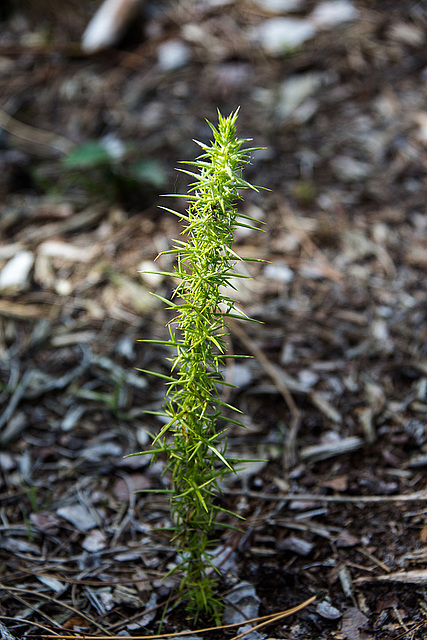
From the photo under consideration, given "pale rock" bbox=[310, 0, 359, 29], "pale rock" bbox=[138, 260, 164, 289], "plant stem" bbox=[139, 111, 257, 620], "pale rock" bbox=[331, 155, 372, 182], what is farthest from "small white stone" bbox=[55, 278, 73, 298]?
"pale rock" bbox=[310, 0, 359, 29]

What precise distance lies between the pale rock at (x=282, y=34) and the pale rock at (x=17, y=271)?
7.21 ft

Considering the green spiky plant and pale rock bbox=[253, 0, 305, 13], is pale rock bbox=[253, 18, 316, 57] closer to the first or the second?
pale rock bbox=[253, 0, 305, 13]

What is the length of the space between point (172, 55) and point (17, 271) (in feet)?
6.58

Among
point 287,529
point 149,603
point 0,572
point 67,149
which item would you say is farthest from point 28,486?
point 67,149

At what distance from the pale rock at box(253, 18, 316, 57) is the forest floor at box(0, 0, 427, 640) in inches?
0.9

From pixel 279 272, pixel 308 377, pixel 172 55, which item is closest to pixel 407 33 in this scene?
pixel 172 55

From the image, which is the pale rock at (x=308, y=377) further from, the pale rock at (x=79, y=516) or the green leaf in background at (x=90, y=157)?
the green leaf in background at (x=90, y=157)

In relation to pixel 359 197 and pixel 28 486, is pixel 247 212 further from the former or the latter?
pixel 28 486

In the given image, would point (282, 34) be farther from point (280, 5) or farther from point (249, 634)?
point (249, 634)

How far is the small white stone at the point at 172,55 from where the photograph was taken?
3676 millimetres

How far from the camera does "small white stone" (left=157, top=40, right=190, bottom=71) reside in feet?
12.1

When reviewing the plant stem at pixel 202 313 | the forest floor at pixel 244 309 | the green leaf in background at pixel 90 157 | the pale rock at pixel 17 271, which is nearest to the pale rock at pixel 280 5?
the forest floor at pixel 244 309

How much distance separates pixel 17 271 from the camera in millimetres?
2562

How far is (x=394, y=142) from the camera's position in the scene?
322 cm
